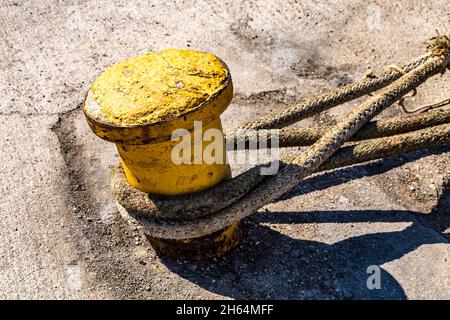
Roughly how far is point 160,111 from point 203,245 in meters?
0.69

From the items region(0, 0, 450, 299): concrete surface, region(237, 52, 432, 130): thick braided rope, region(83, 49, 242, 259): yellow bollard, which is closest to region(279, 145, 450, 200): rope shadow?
region(0, 0, 450, 299): concrete surface

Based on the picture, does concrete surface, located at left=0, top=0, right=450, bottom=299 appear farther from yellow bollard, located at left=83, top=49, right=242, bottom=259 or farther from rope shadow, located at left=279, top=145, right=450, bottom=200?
yellow bollard, located at left=83, top=49, right=242, bottom=259

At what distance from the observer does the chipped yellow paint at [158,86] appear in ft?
6.49

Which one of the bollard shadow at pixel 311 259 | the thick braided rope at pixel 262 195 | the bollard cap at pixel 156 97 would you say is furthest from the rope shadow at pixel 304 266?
the bollard cap at pixel 156 97

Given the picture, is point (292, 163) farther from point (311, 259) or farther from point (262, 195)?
point (311, 259)

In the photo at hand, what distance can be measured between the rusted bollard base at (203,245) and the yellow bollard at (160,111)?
26cm

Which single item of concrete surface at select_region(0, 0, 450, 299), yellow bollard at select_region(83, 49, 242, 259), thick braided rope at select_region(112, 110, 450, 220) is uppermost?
yellow bollard at select_region(83, 49, 242, 259)

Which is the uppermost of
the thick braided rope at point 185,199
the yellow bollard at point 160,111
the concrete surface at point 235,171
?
the yellow bollard at point 160,111

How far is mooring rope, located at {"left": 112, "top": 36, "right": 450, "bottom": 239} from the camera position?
2.26 m

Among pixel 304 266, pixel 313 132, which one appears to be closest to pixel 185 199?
pixel 304 266

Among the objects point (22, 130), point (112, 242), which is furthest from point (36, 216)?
point (22, 130)

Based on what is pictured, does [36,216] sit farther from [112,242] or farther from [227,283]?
[227,283]

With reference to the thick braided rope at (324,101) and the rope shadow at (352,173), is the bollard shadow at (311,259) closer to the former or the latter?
the rope shadow at (352,173)

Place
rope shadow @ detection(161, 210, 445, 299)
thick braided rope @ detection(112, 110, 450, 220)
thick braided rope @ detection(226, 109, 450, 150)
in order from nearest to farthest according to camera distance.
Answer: thick braided rope @ detection(112, 110, 450, 220)
rope shadow @ detection(161, 210, 445, 299)
thick braided rope @ detection(226, 109, 450, 150)
